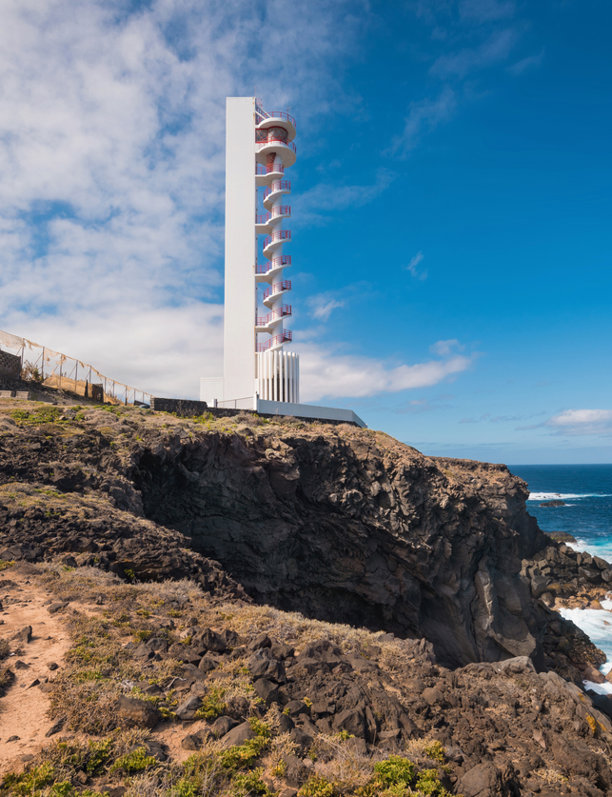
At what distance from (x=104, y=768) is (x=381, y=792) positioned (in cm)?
337

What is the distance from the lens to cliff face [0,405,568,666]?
57.6 ft

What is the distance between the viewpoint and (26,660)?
736 cm

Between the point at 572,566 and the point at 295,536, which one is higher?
the point at 295,536

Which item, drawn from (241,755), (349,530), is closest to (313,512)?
(349,530)

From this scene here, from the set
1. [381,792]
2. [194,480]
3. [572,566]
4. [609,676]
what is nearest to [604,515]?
[572,566]

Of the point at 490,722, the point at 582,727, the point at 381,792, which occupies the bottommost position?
the point at 582,727

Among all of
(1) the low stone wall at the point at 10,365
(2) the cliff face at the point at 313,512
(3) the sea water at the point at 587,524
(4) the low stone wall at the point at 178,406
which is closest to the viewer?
(2) the cliff face at the point at 313,512

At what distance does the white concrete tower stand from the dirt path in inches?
1203

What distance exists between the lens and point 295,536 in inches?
1009

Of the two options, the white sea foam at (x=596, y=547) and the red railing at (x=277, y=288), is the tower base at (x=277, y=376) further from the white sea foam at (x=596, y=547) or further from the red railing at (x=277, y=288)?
the white sea foam at (x=596, y=547)

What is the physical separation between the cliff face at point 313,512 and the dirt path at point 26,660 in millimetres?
4564

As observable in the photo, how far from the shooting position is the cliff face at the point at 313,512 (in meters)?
17.5

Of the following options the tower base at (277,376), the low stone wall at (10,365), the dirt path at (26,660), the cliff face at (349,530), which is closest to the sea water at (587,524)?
the cliff face at (349,530)

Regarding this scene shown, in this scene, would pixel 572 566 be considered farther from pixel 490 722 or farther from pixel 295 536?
pixel 490 722
